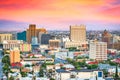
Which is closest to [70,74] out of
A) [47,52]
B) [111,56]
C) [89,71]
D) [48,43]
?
[89,71]

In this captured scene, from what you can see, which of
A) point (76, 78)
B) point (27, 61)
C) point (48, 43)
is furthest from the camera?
point (48, 43)

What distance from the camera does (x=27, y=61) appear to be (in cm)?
1216

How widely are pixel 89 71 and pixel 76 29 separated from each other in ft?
39.8

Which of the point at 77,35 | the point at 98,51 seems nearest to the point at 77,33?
the point at 77,35

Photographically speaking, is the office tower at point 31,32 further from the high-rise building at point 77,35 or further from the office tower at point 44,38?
the high-rise building at point 77,35

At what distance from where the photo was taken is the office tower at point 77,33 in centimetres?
2009

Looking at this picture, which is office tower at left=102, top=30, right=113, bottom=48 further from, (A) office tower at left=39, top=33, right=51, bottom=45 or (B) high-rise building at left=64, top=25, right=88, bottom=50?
(A) office tower at left=39, top=33, right=51, bottom=45

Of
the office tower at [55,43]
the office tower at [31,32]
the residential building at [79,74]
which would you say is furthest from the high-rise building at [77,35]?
the residential building at [79,74]

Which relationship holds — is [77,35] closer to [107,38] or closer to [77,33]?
[77,33]

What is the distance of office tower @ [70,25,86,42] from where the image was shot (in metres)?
20.1

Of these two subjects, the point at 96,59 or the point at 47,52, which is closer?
the point at 96,59

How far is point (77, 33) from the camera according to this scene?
809 inches

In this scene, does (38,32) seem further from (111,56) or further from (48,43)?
(111,56)

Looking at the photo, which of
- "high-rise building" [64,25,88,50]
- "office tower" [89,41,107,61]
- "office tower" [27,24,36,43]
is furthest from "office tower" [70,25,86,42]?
"office tower" [89,41,107,61]
